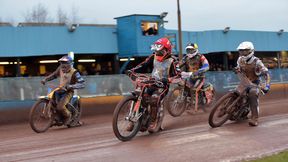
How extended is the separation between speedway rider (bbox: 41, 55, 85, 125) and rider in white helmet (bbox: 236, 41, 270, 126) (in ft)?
13.7

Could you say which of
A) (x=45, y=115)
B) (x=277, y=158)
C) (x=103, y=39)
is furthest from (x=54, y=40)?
(x=277, y=158)

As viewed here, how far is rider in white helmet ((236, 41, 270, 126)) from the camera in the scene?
10.6 meters

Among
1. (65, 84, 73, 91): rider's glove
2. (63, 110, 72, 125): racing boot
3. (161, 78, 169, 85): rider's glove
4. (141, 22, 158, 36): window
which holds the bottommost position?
(63, 110, 72, 125): racing boot

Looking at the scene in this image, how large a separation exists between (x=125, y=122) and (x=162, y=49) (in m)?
1.71

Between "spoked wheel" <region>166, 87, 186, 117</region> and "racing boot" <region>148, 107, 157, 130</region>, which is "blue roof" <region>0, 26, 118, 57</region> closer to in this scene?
"spoked wheel" <region>166, 87, 186, 117</region>

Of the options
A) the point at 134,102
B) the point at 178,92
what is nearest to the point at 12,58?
the point at 178,92

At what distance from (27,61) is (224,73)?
58.2ft

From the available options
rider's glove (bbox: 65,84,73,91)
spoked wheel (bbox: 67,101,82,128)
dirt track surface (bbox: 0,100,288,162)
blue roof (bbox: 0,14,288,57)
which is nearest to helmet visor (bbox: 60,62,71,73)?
rider's glove (bbox: 65,84,73,91)

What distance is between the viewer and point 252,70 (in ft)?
35.5

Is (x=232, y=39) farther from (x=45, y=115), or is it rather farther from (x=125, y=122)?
(x=125, y=122)

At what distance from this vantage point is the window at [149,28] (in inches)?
1448

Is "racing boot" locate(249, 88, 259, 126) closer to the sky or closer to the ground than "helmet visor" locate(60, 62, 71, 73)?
closer to the ground

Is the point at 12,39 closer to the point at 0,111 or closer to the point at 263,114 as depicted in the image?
the point at 0,111

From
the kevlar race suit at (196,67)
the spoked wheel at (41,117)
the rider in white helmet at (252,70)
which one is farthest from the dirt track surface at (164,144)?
the kevlar race suit at (196,67)
